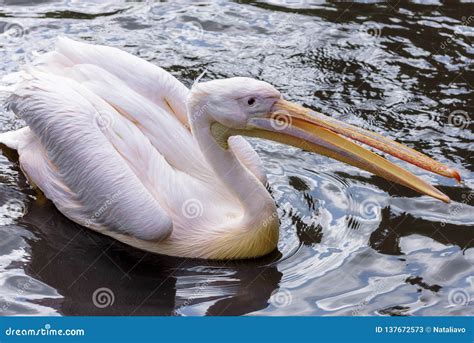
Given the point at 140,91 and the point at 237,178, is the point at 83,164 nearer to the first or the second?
the point at 140,91

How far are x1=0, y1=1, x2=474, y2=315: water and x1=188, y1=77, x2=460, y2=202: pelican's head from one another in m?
0.61

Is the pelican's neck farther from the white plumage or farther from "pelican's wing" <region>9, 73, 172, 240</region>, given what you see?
"pelican's wing" <region>9, 73, 172, 240</region>

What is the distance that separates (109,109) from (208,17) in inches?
113

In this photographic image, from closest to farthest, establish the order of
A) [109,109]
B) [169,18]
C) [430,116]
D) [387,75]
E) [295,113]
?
[295,113] < [109,109] < [430,116] < [387,75] < [169,18]

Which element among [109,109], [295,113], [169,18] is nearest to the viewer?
[295,113]

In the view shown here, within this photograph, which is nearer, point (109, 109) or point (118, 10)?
point (109, 109)

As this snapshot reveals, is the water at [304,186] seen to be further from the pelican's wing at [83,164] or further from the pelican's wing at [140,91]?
the pelican's wing at [140,91]

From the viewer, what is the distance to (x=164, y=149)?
5871 millimetres

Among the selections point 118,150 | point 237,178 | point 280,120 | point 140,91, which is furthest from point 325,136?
point 140,91

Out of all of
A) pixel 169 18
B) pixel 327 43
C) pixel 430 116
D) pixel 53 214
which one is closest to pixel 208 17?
pixel 169 18

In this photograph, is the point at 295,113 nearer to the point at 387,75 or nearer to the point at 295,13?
the point at 387,75

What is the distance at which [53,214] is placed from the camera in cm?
599

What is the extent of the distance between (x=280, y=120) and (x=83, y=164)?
45.7 inches

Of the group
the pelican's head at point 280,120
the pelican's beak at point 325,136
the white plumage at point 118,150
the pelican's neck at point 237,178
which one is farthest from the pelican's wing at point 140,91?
the pelican's beak at point 325,136
